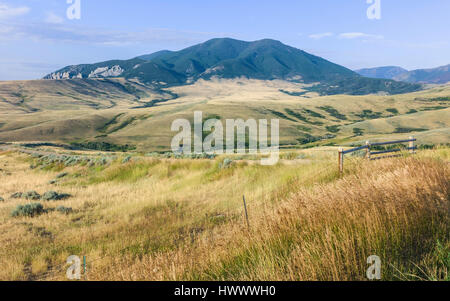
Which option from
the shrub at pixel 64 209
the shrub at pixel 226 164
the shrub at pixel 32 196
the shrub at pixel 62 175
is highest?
the shrub at pixel 226 164

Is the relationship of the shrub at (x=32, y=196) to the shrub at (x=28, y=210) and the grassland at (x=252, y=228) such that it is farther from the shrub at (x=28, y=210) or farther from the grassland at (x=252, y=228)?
the shrub at (x=28, y=210)

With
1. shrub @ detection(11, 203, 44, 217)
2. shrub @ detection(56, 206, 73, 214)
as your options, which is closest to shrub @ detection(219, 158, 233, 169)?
shrub @ detection(56, 206, 73, 214)

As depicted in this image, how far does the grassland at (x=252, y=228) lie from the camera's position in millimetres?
3666

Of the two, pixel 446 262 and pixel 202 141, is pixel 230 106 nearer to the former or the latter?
pixel 202 141

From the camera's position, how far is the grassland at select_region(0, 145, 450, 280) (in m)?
3.67

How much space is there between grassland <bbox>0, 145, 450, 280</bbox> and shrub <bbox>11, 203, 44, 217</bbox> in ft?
0.71

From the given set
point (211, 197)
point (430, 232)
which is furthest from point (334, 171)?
point (430, 232)

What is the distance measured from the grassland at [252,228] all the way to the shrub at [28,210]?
0.22 meters

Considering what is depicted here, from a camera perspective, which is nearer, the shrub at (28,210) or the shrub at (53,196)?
the shrub at (28,210)

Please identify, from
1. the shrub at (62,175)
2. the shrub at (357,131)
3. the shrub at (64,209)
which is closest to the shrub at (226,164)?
the shrub at (64,209)

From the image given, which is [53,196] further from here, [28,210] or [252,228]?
[252,228]

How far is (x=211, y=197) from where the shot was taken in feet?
38.5

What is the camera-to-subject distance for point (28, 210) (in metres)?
10.8

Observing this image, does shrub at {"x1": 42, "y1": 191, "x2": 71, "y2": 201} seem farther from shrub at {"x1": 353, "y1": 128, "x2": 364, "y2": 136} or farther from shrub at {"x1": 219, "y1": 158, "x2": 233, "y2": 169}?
shrub at {"x1": 353, "y1": 128, "x2": 364, "y2": 136}
